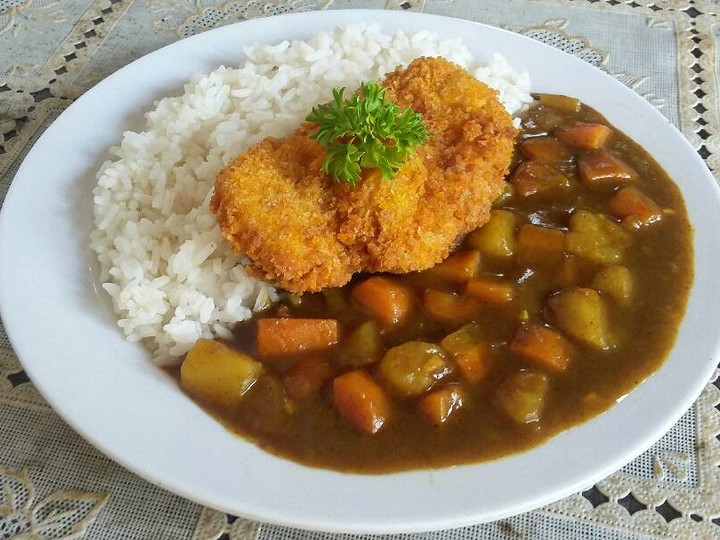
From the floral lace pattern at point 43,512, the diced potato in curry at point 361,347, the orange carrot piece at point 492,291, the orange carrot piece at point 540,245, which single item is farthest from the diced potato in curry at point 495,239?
the floral lace pattern at point 43,512

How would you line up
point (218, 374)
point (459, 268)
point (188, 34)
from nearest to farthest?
point (218, 374), point (459, 268), point (188, 34)

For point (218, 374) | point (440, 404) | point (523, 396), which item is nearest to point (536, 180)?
point (523, 396)

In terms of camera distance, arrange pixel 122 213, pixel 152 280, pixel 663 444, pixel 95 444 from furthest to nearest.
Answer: pixel 122 213 < pixel 152 280 < pixel 663 444 < pixel 95 444

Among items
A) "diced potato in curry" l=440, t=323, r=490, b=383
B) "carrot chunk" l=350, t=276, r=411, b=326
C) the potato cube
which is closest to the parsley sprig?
"carrot chunk" l=350, t=276, r=411, b=326

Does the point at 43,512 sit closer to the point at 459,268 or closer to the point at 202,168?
the point at 202,168

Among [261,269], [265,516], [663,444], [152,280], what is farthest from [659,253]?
[152,280]

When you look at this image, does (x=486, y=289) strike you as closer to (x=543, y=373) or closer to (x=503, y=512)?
(x=543, y=373)
